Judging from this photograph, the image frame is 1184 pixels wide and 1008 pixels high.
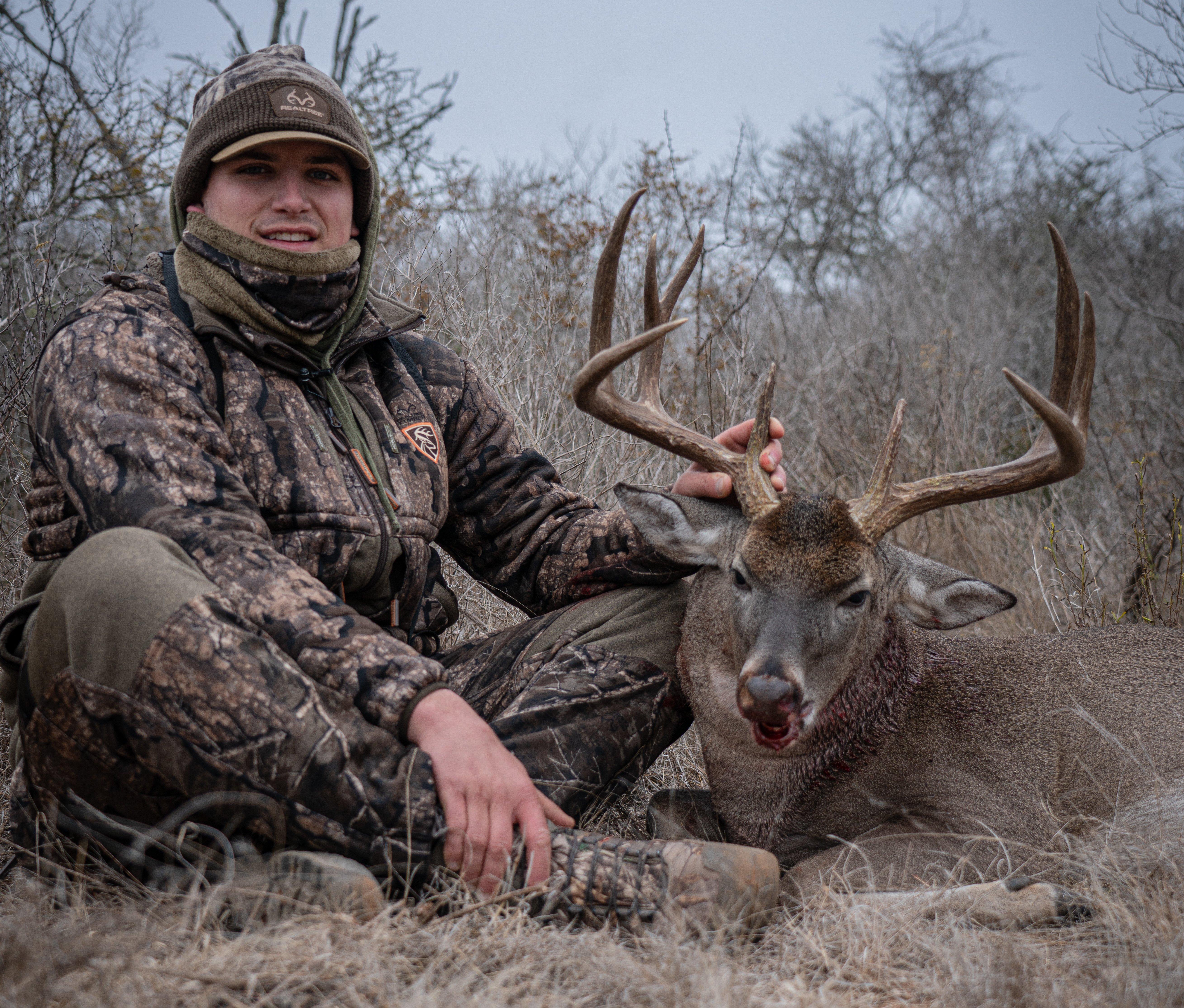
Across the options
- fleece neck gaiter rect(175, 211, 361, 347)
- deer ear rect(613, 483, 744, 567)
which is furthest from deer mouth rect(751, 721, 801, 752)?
fleece neck gaiter rect(175, 211, 361, 347)

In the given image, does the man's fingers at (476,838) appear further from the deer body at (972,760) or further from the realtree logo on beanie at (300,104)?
the realtree logo on beanie at (300,104)

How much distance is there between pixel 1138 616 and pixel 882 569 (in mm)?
2162

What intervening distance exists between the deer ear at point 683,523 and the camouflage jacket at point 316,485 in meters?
0.14

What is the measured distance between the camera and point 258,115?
345 cm

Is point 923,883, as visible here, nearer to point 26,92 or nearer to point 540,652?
point 540,652

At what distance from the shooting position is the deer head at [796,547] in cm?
322

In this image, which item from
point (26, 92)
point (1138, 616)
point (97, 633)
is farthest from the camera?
point (26, 92)

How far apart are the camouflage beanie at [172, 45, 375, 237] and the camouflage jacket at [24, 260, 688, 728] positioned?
1.64ft

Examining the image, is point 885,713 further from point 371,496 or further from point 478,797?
point 371,496

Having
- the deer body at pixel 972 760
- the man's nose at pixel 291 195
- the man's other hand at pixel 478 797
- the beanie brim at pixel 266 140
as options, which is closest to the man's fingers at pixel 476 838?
the man's other hand at pixel 478 797

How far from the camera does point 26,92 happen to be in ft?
20.9

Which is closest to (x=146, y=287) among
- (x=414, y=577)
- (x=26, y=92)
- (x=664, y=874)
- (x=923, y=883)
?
(x=414, y=577)

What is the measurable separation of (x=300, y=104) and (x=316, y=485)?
4.26ft

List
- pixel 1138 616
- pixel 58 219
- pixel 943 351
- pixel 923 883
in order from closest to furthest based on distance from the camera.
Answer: pixel 923 883, pixel 1138 616, pixel 58 219, pixel 943 351
